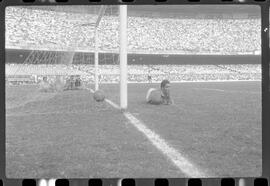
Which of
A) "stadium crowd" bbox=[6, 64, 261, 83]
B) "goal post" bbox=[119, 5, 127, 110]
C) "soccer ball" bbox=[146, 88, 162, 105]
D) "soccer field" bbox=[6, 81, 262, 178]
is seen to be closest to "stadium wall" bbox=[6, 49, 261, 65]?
"stadium crowd" bbox=[6, 64, 261, 83]

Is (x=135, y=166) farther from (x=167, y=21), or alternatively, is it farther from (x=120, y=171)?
(x=167, y=21)

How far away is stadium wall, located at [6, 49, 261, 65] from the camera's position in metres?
41.6

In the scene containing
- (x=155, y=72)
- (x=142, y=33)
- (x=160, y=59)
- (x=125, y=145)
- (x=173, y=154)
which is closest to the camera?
(x=173, y=154)

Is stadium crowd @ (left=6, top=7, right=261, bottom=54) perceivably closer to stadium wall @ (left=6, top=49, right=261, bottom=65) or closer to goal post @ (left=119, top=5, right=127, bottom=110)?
stadium wall @ (left=6, top=49, right=261, bottom=65)

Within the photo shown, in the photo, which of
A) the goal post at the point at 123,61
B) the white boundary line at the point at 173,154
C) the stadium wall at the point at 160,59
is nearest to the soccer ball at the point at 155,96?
the goal post at the point at 123,61

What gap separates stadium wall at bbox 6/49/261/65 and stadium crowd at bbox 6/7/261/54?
2.81 feet

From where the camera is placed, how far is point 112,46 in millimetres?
47594

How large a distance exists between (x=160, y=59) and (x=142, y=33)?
4.50 m

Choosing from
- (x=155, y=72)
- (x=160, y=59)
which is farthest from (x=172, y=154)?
(x=160, y=59)

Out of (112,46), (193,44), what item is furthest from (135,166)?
(193,44)

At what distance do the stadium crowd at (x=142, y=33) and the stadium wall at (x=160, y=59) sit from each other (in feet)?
2.81

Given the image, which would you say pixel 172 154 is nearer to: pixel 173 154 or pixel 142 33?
pixel 173 154

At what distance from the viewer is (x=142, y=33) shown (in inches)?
2028

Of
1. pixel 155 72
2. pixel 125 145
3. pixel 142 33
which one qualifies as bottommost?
pixel 155 72
